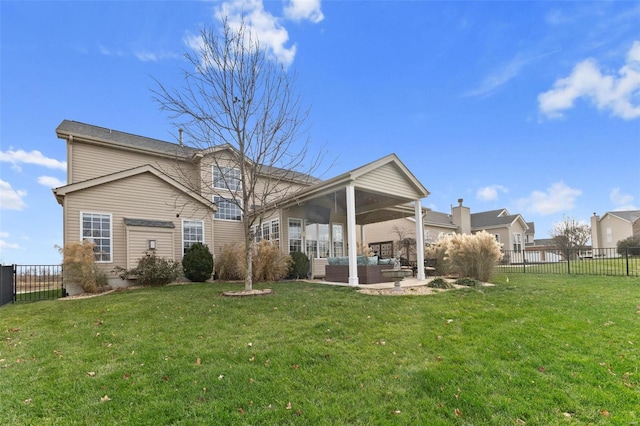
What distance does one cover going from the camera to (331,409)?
3125 millimetres

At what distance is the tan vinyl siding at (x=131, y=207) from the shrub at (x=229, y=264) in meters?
1.21

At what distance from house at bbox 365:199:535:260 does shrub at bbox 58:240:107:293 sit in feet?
62.0

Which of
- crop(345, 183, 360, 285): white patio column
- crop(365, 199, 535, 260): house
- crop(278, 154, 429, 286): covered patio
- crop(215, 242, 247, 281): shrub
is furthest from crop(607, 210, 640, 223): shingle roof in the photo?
crop(215, 242, 247, 281): shrub

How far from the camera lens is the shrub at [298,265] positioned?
1359cm

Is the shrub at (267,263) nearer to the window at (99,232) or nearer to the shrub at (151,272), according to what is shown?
the shrub at (151,272)

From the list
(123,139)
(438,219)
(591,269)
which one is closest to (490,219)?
(438,219)

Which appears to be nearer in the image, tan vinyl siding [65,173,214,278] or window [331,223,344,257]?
tan vinyl siding [65,173,214,278]

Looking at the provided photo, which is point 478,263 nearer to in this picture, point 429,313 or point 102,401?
point 429,313

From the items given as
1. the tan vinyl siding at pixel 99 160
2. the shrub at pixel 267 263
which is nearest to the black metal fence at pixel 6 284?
the tan vinyl siding at pixel 99 160

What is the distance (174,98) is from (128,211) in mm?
5844

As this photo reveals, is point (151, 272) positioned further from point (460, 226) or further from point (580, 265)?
point (460, 226)

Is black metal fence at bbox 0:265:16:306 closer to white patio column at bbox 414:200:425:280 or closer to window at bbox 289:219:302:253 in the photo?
window at bbox 289:219:302:253

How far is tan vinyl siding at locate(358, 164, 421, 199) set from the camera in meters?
11.2

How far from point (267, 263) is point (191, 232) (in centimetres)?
420
